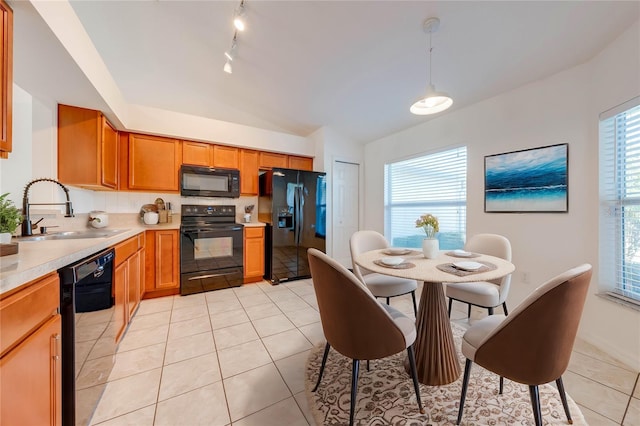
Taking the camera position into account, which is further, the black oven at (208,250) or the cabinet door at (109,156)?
the black oven at (208,250)

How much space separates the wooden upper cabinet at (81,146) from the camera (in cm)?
226

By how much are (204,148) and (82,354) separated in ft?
9.60

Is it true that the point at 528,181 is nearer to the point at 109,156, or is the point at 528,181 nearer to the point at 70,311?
the point at 70,311

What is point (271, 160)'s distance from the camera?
4008 millimetres

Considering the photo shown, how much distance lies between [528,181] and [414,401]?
7.80 feet

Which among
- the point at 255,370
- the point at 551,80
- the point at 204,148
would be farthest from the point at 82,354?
the point at 551,80

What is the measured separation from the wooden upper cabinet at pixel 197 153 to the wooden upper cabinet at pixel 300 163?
1.31 m

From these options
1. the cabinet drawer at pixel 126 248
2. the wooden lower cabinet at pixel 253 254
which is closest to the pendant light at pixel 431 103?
the cabinet drawer at pixel 126 248

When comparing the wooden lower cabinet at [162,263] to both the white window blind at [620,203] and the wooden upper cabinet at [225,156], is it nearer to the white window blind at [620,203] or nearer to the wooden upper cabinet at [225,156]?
the wooden upper cabinet at [225,156]

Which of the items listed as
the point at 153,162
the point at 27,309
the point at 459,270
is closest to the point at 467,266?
the point at 459,270

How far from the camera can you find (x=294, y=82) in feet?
9.95

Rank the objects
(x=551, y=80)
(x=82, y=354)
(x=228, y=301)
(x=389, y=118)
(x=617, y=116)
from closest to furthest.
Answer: (x=82, y=354)
(x=617, y=116)
(x=551, y=80)
(x=228, y=301)
(x=389, y=118)

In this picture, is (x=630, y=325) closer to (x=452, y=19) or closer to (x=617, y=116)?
(x=617, y=116)

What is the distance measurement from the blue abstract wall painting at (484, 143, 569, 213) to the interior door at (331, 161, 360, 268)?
7.19 ft
